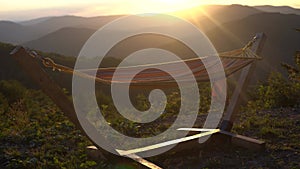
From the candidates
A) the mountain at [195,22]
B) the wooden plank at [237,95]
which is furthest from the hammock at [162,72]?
the mountain at [195,22]

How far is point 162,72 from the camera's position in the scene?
3.30 m

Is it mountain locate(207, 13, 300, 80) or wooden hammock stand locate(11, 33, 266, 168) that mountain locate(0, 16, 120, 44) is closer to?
mountain locate(207, 13, 300, 80)

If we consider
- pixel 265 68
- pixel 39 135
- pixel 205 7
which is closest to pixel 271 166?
pixel 39 135

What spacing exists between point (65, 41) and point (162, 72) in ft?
247

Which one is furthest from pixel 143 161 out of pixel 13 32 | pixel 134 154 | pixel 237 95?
pixel 13 32

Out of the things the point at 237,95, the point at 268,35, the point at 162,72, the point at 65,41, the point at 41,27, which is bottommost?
the point at 65,41

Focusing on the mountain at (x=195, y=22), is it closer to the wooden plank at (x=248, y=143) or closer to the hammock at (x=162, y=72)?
the hammock at (x=162, y=72)

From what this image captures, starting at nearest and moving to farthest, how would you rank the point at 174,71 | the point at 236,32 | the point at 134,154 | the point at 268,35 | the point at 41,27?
1. the point at 134,154
2. the point at 174,71
3. the point at 268,35
4. the point at 236,32
5. the point at 41,27

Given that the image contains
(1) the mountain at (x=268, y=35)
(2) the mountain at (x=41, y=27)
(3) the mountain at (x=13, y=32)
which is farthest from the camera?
(3) the mountain at (x=13, y=32)

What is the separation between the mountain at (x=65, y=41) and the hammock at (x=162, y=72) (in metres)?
66.2

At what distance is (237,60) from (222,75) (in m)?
0.26

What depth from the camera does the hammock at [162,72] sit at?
281cm

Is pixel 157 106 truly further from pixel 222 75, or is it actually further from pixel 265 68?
pixel 265 68

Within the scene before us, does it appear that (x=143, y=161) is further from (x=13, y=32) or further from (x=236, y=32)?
(x=13, y=32)
